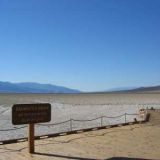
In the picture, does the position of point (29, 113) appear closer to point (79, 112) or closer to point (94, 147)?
point (94, 147)

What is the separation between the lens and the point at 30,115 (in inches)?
417

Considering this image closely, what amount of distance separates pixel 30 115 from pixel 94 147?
225cm

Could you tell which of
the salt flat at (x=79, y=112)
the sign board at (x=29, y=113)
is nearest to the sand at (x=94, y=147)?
the sign board at (x=29, y=113)

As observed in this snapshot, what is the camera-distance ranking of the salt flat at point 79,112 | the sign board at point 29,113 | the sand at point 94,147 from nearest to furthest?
the sign board at point 29,113 < the sand at point 94,147 < the salt flat at point 79,112

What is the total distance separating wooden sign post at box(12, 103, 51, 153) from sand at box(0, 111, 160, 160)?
543mm

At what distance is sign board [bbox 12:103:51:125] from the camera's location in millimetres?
10297

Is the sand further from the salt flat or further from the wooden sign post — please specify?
the salt flat

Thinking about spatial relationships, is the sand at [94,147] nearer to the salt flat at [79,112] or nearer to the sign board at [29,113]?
the sign board at [29,113]

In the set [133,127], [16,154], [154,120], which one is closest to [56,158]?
[16,154]

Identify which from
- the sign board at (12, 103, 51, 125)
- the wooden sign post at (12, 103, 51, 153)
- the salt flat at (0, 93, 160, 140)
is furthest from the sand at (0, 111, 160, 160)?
the salt flat at (0, 93, 160, 140)

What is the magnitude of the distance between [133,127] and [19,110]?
24.9 ft

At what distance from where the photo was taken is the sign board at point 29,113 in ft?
33.8

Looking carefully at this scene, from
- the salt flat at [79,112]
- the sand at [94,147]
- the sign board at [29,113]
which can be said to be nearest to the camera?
the sign board at [29,113]

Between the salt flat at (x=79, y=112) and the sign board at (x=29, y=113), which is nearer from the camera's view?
the sign board at (x=29, y=113)
